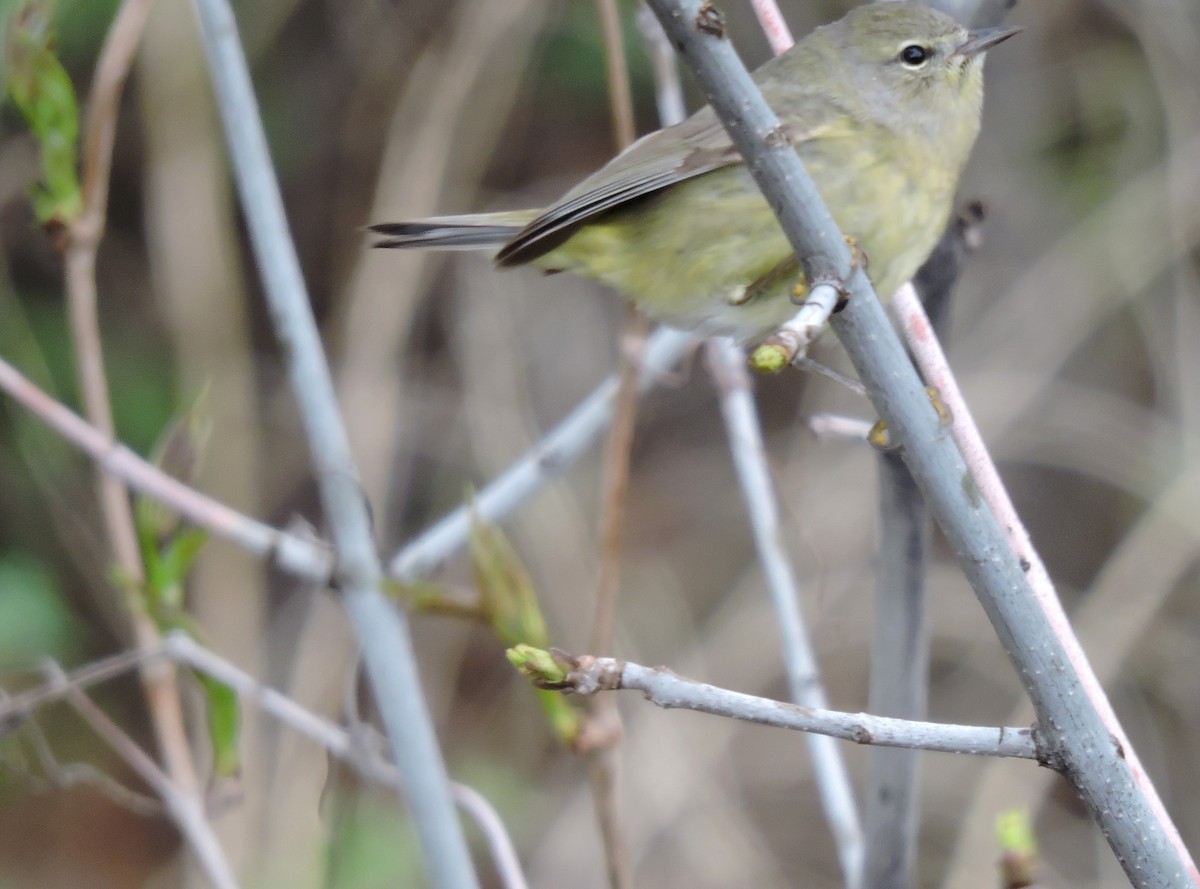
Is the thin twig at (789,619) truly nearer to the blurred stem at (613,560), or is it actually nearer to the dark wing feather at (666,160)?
the blurred stem at (613,560)

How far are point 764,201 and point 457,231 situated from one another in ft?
1.67

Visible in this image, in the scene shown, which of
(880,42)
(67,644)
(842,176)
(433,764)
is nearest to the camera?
(433,764)

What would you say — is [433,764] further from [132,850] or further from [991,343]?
[991,343]

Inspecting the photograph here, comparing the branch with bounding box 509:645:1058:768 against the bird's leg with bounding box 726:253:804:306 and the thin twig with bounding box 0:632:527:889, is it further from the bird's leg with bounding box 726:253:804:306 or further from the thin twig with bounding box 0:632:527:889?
the bird's leg with bounding box 726:253:804:306

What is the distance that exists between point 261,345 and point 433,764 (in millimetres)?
3155

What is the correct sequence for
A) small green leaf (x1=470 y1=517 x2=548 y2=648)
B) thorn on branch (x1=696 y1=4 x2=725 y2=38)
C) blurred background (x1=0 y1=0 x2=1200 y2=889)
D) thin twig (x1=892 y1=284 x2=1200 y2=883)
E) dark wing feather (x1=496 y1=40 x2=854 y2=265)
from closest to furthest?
thorn on branch (x1=696 y1=4 x2=725 y2=38) < thin twig (x1=892 y1=284 x2=1200 y2=883) < small green leaf (x1=470 y1=517 x2=548 y2=648) < dark wing feather (x1=496 y1=40 x2=854 y2=265) < blurred background (x1=0 y1=0 x2=1200 y2=889)

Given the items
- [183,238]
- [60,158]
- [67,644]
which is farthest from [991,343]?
[60,158]

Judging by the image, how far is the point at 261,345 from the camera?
13.5 ft

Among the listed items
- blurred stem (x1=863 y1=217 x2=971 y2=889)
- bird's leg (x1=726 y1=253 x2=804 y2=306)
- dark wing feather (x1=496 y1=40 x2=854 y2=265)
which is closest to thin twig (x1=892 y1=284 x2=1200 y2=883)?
blurred stem (x1=863 y1=217 x2=971 y2=889)

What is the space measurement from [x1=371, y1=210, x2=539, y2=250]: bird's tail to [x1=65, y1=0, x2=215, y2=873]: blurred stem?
1.44ft

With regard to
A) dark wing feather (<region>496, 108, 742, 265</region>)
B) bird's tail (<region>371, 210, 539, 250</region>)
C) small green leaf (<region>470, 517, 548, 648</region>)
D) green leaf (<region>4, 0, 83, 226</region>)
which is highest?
green leaf (<region>4, 0, 83, 226</region>)

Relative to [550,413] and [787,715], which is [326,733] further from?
[550,413]

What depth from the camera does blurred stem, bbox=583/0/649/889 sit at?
149 centimetres

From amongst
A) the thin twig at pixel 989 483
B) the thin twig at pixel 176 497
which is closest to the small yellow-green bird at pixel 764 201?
the thin twig at pixel 989 483
